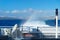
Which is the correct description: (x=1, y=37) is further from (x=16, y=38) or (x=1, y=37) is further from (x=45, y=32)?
(x=45, y=32)

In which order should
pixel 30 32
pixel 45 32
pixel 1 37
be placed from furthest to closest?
1. pixel 45 32
2. pixel 30 32
3. pixel 1 37

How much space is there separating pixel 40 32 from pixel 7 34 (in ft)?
6.43

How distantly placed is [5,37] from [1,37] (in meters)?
0.11

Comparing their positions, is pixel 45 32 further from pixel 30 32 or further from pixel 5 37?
pixel 5 37

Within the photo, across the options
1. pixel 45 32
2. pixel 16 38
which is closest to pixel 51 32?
pixel 45 32

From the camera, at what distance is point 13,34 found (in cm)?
582

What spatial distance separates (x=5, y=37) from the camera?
5.38 m

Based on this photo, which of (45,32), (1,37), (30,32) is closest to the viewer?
(1,37)

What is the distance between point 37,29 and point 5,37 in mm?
2163

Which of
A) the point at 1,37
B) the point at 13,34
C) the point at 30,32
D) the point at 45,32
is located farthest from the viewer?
the point at 45,32

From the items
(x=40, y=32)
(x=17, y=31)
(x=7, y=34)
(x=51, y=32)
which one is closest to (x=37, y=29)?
(x=40, y=32)

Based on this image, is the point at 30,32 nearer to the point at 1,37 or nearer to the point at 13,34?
the point at 13,34

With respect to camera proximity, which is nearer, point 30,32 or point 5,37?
point 5,37

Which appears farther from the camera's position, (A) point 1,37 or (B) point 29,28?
(B) point 29,28
